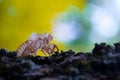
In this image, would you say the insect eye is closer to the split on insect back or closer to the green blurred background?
the split on insect back

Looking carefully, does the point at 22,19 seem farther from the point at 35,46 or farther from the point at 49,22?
the point at 35,46

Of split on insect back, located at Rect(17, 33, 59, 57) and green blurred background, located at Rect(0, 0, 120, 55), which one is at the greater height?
green blurred background, located at Rect(0, 0, 120, 55)

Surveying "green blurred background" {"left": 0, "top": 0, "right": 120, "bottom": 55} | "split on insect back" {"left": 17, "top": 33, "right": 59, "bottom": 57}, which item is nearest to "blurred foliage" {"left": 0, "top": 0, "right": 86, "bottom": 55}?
"green blurred background" {"left": 0, "top": 0, "right": 120, "bottom": 55}

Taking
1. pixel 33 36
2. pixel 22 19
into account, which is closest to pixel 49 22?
pixel 22 19

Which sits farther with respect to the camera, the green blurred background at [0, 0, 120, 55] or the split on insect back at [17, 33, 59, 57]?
the green blurred background at [0, 0, 120, 55]

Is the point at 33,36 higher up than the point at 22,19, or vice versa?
the point at 22,19

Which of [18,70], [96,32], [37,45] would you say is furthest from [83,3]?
[18,70]
